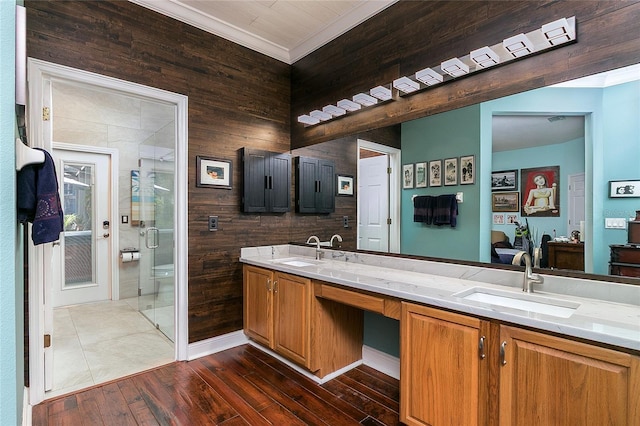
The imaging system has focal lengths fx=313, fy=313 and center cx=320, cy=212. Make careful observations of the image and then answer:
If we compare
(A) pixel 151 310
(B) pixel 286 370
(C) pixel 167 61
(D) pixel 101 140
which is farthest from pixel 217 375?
(D) pixel 101 140

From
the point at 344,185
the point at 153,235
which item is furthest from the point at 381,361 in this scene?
the point at 153,235

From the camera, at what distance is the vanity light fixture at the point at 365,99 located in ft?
8.33

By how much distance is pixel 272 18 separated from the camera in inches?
109

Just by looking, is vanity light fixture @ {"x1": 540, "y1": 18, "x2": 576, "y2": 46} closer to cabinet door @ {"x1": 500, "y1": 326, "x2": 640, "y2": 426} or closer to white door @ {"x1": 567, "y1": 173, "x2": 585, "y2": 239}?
white door @ {"x1": 567, "y1": 173, "x2": 585, "y2": 239}

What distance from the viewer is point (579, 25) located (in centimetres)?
162

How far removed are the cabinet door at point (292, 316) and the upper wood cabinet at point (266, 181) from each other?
0.83 m

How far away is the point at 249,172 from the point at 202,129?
1.84 feet

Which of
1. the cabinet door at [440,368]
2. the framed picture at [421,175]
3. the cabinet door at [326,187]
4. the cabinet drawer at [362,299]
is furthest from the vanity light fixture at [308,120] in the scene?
the cabinet door at [440,368]

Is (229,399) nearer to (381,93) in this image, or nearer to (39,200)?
(39,200)

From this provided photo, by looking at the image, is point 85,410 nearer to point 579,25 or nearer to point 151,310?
point 151,310

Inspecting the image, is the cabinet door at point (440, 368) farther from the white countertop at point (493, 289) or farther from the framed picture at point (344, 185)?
the framed picture at point (344, 185)

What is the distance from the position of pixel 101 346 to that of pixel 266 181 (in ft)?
7.26

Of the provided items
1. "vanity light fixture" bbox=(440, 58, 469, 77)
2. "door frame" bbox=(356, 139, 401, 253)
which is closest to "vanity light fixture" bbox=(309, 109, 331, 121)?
"door frame" bbox=(356, 139, 401, 253)

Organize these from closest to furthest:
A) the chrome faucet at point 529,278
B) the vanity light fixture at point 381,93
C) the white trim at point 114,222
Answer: the chrome faucet at point 529,278 < the vanity light fixture at point 381,93 < the white trim at point 114,222
